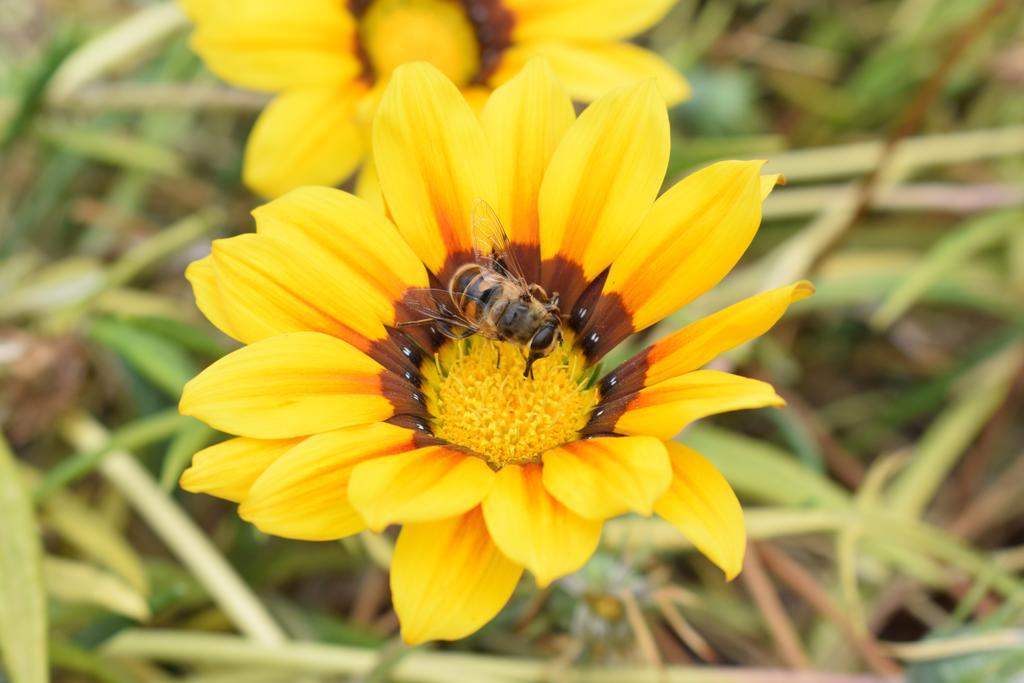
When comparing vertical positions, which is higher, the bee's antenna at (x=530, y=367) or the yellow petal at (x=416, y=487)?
the yellow petal at (x=416, y=487)

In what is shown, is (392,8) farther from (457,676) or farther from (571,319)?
(457,676)

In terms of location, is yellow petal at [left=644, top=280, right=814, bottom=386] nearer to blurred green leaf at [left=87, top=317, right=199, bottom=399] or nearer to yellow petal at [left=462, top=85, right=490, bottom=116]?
yellow petal at [left=462, top=85, right=490, bottom=116]

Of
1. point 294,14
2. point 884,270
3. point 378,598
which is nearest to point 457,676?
point 378,598

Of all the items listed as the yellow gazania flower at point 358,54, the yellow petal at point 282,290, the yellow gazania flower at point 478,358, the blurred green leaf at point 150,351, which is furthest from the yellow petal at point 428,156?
the blurred green leaf at point 150,351

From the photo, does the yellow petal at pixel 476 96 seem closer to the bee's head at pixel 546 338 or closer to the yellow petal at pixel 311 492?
the bee's head at pixel 546 338

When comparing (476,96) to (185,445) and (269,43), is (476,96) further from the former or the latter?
(185,445)

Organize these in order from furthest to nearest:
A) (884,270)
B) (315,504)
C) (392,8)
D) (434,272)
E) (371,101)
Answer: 1. (884,270)
2. (392,8)
3. (371,101)
4. (434,272)
5. (315,504)
